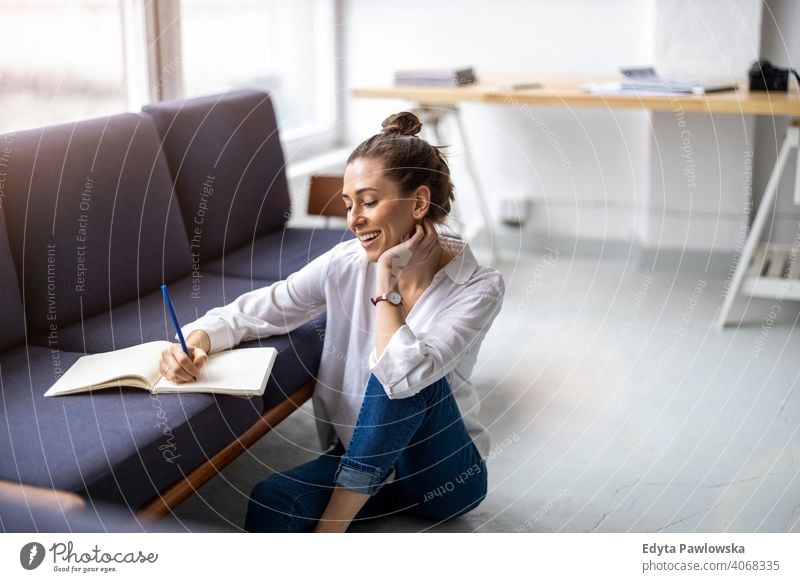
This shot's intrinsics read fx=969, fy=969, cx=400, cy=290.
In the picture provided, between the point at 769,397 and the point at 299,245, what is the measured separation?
1144 millimetres

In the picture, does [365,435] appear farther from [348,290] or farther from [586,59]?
[586,59]

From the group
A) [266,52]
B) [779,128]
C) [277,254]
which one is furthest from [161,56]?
[779,128]

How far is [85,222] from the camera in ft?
5.60

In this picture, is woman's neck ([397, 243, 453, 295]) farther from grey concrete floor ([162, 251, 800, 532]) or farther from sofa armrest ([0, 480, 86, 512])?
sofa armrest ([0, 480, 86, 512])

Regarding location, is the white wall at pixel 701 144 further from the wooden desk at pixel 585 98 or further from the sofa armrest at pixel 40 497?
the sofa armrest at pixel 40 497

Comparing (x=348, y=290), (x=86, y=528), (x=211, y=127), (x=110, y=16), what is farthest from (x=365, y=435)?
(x=110, y=16)

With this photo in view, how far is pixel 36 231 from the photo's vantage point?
1.66 m

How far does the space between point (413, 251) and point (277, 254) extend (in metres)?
0.57

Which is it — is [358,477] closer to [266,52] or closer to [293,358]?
[293,358]

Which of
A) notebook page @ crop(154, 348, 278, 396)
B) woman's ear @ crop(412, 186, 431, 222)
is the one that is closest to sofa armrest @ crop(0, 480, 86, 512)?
notebook page @ crop(154, 348, 278, 396)

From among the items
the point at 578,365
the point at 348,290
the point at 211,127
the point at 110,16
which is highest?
the point at 110,16

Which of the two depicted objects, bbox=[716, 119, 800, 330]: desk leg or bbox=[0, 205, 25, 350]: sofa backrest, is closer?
bbox=[0, 205, 25, 350]: sofa backrest

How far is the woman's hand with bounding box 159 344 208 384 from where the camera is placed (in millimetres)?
1496
